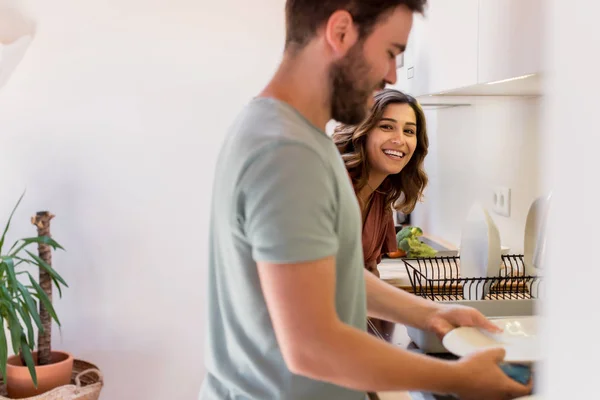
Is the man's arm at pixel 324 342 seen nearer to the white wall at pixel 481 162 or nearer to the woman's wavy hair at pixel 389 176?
the woman's wavy hair at pixel 389 176

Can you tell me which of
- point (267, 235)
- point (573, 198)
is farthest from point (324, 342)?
point (573, 198)

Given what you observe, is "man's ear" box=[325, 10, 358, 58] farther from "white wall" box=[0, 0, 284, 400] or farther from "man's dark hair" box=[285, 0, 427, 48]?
"white wall" box=[0, 0, 284, 400]

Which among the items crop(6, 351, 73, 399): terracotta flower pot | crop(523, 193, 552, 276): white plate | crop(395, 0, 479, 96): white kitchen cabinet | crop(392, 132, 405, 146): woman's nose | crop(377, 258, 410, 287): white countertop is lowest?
crop(6, 351, 73, 399): terracotta flower pot

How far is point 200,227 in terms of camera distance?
2900 mm

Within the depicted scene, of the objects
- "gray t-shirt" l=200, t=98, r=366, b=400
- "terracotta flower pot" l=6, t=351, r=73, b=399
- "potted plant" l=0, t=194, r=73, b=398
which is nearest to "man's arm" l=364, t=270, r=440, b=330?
"gray t-shirt" l=200, t=98, r=366, b=400

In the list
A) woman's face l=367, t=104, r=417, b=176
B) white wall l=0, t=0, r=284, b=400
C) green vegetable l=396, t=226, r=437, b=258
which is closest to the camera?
woman's face l=367, t=104, r=417, b=176

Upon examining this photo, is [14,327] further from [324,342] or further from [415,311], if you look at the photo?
[324,342]

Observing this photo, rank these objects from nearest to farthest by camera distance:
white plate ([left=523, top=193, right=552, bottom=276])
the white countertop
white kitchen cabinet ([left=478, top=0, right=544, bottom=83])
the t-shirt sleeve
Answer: the t-shirt sleeve < white kitchen cabinet ([left=478, top=0, right=544, bottom=83]) < white plate ([left=523, top=193, right=552, bottom=276]) < the white countertop

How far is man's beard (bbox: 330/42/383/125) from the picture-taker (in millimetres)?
901

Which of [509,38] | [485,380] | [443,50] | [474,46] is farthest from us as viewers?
[443,50]

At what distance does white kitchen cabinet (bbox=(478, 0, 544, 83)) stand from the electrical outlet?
0.92 metres

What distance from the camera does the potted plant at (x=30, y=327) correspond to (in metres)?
2.29

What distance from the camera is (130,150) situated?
2830mm

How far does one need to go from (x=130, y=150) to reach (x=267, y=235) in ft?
7.08
